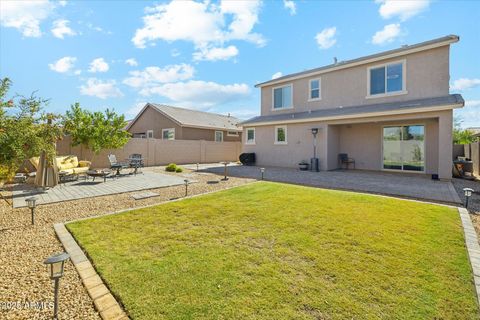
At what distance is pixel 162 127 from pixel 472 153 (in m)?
25.0

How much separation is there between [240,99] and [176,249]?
31.8 meters

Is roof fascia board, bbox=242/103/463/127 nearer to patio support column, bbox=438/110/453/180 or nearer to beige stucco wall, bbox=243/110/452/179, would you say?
beige stucco wall, bbox=243/110/452/179

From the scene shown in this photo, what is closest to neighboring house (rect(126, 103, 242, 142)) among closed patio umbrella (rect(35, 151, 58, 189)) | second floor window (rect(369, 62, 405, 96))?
second floor window (rect(369, 62, 405, 96))

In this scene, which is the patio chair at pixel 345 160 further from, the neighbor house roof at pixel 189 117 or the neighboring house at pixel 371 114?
the neighbor house roof at pixel 189 117

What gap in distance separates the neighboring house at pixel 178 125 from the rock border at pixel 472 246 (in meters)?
19.4

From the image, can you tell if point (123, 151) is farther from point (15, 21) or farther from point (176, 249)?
point (176, 249)

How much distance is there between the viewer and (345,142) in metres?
15.2

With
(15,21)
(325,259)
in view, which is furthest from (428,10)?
(15,21)

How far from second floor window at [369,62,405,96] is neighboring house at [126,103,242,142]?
1278 centimetres

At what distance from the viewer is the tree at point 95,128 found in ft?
41.0

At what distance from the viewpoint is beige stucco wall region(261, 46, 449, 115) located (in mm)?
11508

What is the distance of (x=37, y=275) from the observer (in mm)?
3035

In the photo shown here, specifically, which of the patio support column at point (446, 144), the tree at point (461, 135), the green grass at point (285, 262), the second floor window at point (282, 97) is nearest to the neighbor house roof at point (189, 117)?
the second floor window at point (282, 97)

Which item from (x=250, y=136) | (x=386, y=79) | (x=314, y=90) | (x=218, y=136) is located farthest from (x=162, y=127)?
(x=386, y=79)
